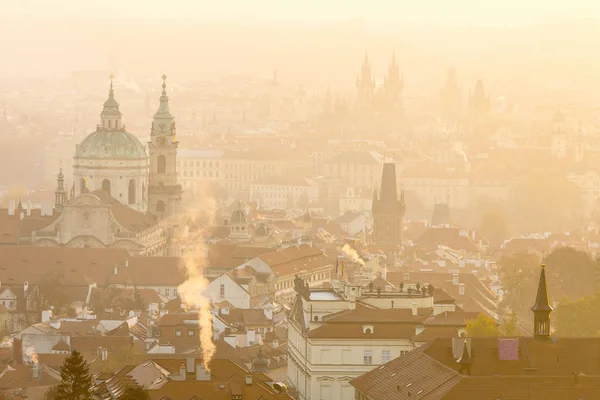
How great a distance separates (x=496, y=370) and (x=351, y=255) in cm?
5030

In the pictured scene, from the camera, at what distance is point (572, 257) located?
92.9 meters

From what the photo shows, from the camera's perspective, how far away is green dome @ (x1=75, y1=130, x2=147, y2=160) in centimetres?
11875

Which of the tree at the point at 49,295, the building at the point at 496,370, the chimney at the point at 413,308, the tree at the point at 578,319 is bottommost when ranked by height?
the tree at the point at 49,295

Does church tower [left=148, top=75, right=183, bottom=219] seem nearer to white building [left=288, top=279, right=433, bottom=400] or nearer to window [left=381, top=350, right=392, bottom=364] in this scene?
white building [left=288, top=279, right=433, bottom=400]

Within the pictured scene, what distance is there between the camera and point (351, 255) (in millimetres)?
99875

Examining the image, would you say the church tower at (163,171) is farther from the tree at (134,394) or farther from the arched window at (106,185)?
the tree at (134,394)

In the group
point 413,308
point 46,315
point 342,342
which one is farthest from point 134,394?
point 46,315

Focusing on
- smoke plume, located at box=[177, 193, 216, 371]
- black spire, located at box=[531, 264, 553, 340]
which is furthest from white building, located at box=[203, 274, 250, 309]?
black spire, located at box=[531, 264, 553, 340]

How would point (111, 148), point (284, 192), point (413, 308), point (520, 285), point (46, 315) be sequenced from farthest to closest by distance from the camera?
1. point (284, 192)
2. point (111, 148)
3. point (520, 285)
4. point (46, 315)
5. point (413, 308)

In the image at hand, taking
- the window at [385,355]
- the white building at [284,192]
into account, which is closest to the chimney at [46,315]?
the window at [385,355]

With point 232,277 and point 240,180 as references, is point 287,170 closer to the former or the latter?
point 240,180

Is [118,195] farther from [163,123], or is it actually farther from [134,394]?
[134,394]

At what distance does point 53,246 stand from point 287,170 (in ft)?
301

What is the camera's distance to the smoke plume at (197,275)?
69125mm
